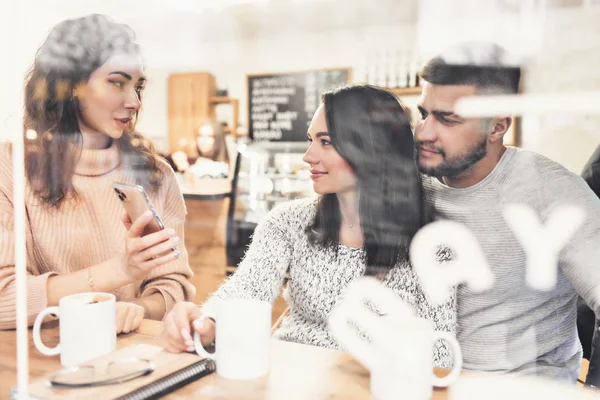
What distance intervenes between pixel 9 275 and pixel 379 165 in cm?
76

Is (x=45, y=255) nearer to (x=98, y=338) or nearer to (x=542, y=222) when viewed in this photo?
(x=98, y=338)

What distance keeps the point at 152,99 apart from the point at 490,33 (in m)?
0.69

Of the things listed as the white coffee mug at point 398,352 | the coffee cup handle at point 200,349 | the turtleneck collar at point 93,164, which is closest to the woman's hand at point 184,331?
the coffee cup handle at point 200,349

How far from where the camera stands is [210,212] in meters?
1.12

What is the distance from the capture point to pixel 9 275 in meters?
0.88

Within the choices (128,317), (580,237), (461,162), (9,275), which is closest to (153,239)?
(128,317)

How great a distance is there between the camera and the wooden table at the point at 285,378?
643mm

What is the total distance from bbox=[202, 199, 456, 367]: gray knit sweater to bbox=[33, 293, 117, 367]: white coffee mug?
0.73 ft

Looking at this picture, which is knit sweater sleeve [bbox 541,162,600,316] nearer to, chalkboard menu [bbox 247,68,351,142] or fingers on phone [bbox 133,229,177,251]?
chalkboard menu [bbox 247,68,351,142]

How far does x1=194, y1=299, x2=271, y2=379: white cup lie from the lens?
667 millimetres

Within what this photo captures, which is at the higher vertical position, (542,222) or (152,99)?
(152,99)

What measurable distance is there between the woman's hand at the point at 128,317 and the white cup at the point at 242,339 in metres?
0.27

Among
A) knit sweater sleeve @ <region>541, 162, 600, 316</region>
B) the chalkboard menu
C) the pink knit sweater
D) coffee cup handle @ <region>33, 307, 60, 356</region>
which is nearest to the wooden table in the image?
coffee cup handle @ <region>33, 307, 60, 356</region>

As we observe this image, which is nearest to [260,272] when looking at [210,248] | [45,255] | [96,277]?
[210,248]
